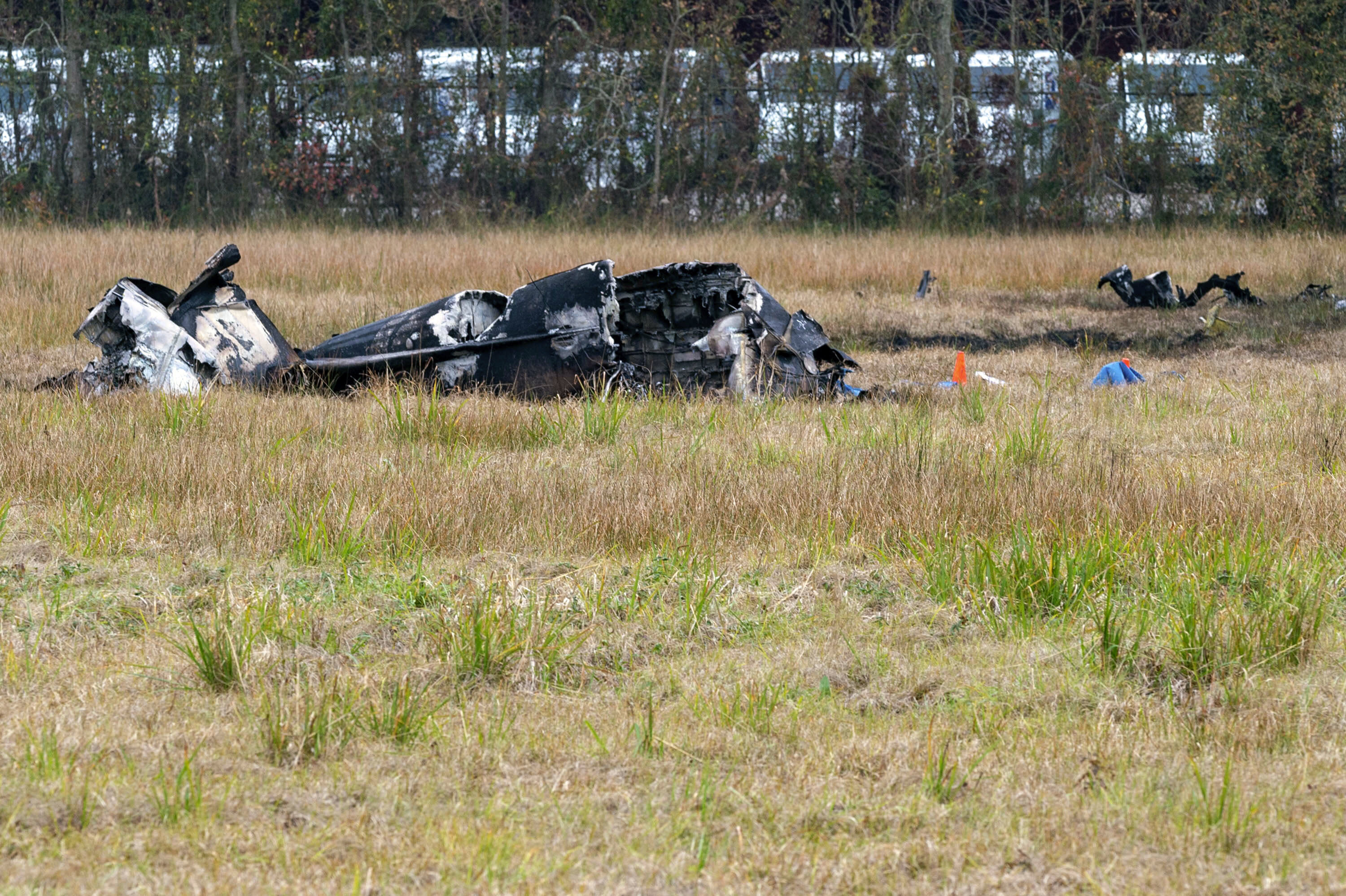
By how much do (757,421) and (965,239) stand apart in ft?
38.5

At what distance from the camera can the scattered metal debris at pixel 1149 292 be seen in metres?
12.3

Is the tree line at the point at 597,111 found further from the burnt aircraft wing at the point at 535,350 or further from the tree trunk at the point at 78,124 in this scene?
the burnt aircraft wing at the point at 535,350

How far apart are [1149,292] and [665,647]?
32.9ft

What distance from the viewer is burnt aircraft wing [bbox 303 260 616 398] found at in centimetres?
784

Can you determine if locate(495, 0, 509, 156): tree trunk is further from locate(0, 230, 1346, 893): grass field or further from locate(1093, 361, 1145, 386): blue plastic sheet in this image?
Answer: locate(0, 230, 1346, 893): grass field

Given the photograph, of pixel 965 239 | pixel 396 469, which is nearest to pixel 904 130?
pixel 965 239

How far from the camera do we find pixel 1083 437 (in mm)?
6539

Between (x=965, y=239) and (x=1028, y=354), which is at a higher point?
(x=965, y=239)

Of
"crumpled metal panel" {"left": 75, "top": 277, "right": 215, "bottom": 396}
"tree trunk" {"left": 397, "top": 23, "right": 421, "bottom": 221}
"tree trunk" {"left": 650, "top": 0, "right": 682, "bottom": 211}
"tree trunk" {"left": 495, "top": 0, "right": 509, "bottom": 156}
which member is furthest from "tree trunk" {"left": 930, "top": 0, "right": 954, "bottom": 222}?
"crumpled metal panel" {"left": 75, "top": 277, "right": 215, "bottom": 396}

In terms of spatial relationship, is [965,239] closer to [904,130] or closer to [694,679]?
[904,130]

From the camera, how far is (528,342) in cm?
791

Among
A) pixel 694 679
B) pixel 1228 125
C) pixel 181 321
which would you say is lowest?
pixel 694 679

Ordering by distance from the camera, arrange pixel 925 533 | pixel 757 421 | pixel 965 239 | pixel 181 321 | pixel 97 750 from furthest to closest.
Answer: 1. pixel 965 239
2. pixel 181 321
3. pixel 757 421
4. pixel 925 533
5. pixel 97 750

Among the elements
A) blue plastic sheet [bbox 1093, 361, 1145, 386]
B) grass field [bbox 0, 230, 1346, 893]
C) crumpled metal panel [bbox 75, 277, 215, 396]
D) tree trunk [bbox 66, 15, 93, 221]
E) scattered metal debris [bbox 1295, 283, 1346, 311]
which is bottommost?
grass field [bbox 0, 230, 1346, 893]
